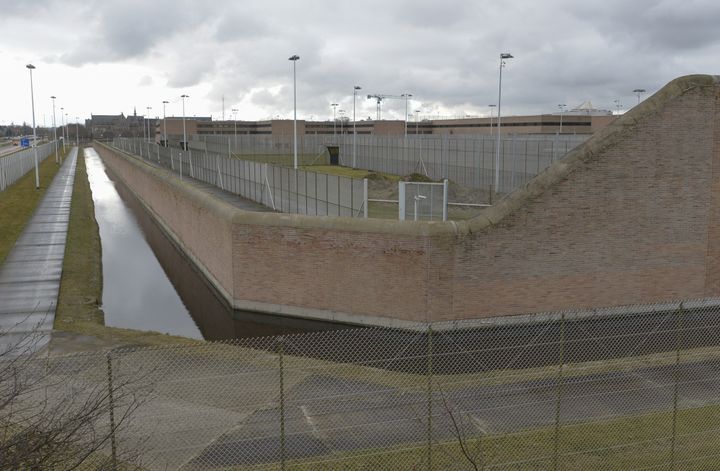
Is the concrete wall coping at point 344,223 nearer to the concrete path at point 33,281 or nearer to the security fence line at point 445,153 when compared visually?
the concrete path at point 33,281

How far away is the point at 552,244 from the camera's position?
66.4ft

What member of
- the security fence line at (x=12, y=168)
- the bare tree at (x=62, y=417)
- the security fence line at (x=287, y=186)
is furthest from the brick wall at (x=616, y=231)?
the security fence line at (x=12, y=168)

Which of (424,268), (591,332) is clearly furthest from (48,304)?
(591,332)

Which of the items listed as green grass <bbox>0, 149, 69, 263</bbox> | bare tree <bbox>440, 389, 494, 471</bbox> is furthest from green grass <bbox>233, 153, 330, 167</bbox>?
bare tree <bbox>440, 389, 494, 471</bbox>

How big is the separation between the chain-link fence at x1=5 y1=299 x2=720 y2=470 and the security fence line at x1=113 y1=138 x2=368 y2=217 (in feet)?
26.5

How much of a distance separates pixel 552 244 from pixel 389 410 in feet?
35.4

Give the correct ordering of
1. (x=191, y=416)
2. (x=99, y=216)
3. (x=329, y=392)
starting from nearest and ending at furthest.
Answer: (x=191, y=416)
(x=329, y=392)
(x=99, y=216)

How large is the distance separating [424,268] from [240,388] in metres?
8.17

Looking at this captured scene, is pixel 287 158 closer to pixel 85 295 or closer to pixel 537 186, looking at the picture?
pixel 85 295

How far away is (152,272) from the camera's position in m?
31.8

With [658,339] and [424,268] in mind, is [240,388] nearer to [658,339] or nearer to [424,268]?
[424,268]

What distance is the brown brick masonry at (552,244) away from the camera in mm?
19609

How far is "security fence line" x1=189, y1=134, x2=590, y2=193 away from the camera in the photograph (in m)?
38.9

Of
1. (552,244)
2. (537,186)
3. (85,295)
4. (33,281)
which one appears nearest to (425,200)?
(537,186)
